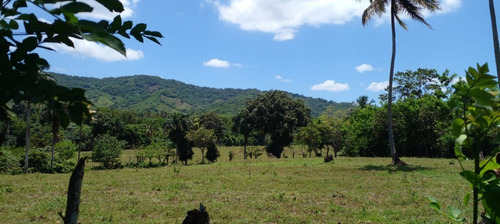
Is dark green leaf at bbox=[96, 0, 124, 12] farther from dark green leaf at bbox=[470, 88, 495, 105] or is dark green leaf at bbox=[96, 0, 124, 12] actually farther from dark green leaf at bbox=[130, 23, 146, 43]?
dark green leaf at bbox=[470, 88, 495, 105]

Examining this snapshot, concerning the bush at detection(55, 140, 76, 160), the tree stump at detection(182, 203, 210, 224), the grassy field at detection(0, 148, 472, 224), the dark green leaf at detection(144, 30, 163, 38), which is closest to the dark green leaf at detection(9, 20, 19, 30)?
the dark green leaf at detection(144, 30, 163, 38)

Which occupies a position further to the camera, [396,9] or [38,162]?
[38,162]

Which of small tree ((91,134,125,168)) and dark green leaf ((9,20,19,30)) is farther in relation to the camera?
small tree ((91,134,125,168))

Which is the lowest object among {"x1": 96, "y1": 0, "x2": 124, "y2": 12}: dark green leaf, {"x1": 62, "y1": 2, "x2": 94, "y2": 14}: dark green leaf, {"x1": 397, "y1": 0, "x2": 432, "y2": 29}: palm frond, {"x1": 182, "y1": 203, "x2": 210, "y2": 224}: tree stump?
{"x1": 182, "y1": 203, "x2": 210, "y2": 224}: tree stump

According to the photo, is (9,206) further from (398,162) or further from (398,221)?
(398,162)

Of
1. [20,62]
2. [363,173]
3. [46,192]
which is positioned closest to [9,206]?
[46,192]

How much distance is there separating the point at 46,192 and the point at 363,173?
14.7 metres

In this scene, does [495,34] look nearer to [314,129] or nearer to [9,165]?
[314,129]

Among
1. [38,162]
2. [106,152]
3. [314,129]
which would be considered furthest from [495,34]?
[106,152]

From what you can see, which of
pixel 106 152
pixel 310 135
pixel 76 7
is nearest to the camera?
pixel 76 7

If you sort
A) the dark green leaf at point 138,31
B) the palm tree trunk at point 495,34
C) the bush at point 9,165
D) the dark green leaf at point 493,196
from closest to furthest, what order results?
1. the dark green leaf at point 493,196
2. the dark green leaf at point 138,31
3. the palm tree trunk at point 495,34
4. the bush at point 9,165

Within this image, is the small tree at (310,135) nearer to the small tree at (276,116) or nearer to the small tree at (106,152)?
the small tree at (276,116)

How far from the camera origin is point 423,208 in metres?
9.16

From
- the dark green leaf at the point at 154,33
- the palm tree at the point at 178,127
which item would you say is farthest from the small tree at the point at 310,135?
the dark green leaf at the point at 154,33
